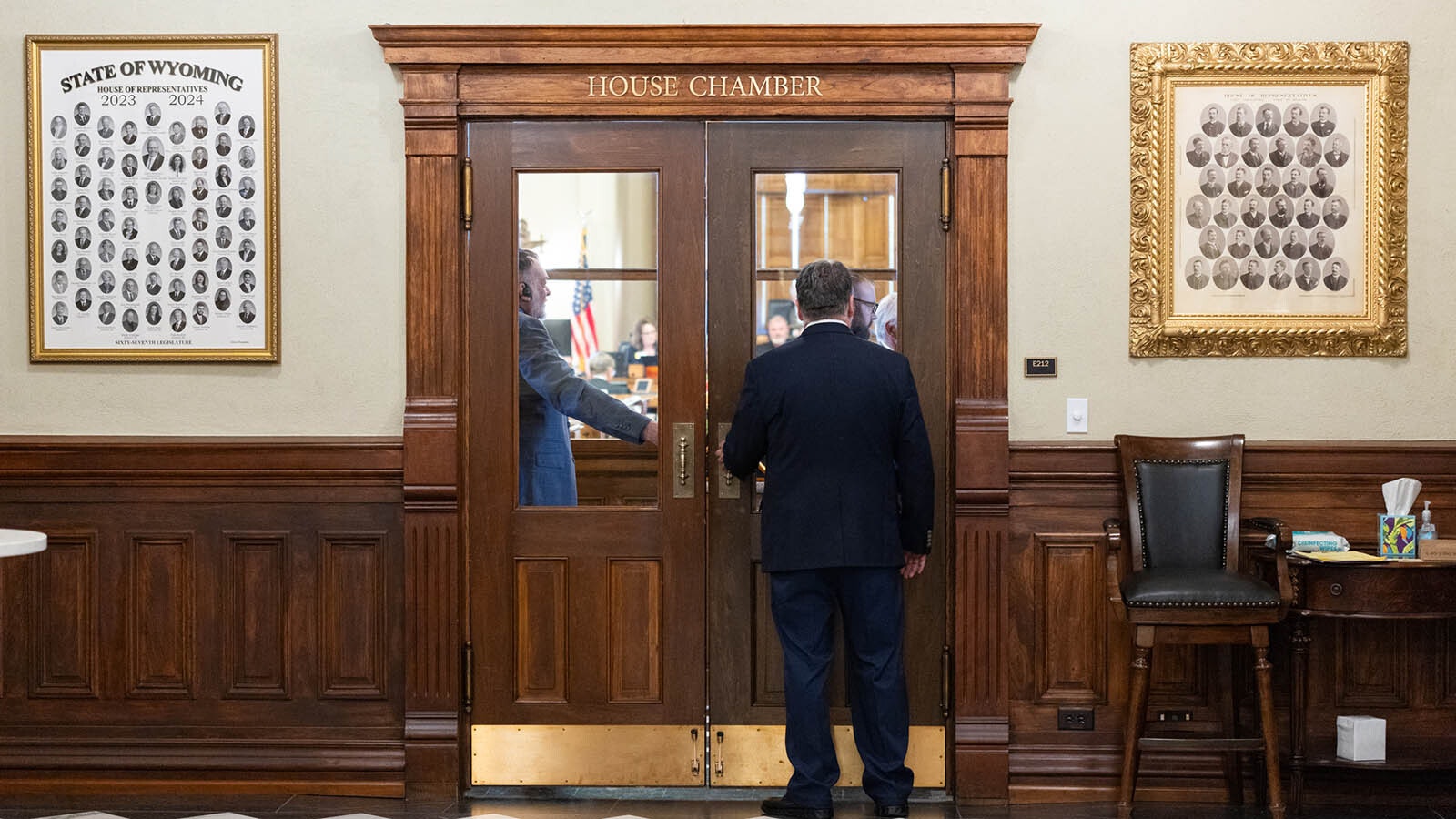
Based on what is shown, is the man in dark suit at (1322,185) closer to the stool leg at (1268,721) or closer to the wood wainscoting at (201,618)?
the stool leg at (1268,721)

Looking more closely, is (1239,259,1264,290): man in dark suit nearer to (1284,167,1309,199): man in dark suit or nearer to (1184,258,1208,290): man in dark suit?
(1184,258,1208,290): man in dark suit

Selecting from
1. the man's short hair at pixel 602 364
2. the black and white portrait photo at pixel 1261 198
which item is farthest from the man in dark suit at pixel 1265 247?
the man's short hair at pixel 602 364

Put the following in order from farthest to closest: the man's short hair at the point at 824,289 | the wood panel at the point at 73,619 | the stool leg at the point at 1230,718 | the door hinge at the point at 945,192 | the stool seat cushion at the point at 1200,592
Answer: the wood panel at the point at 73,619
the door hinge at the point at 945,192
the stool leg at the point at 1230,718
the man's short hair at the point at 824,289
the stool seat cushion at the point at 1200,592

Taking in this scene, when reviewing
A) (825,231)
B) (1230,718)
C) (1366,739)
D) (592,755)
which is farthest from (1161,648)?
(592,755)

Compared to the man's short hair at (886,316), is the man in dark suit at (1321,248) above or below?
above

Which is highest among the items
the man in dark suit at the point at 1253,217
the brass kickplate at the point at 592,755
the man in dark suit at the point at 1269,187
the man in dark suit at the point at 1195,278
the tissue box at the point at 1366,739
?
the man in dark suit at the point at 1269,187

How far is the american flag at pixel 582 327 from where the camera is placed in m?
4.46

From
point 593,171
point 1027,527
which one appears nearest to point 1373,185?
point 1027,527

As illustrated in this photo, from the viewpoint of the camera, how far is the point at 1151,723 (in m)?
4.39

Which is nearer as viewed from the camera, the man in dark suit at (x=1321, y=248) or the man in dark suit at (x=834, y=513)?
the man in dark suit at (x=834, y=513)

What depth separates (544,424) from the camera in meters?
4.48

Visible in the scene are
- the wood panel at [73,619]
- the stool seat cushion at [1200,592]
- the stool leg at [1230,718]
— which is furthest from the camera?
the wood panel at [73,619]

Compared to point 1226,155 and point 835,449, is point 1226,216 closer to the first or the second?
point 1226,155

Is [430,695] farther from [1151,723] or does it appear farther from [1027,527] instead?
[1151,723]
